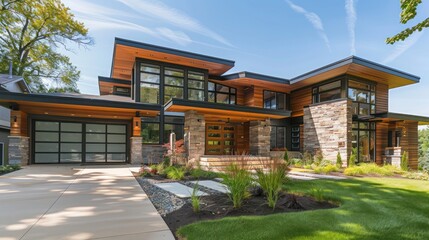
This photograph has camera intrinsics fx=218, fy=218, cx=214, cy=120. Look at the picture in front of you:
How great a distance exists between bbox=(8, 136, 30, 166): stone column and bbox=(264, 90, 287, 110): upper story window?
14.3 m

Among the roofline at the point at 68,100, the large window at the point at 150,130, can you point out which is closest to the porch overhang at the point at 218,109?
the roofline at the point at 68,100

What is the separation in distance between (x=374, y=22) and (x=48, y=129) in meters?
17.6

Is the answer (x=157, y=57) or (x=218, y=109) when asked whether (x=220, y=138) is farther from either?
(x=157, y=57)

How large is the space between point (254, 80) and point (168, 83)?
219 inches

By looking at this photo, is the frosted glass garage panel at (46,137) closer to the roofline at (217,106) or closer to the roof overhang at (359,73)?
the roofline at (217,106)

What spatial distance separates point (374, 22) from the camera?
11.1 meters

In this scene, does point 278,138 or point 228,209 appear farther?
point 278,138

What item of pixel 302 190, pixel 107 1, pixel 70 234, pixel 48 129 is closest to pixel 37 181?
pixel 70 234

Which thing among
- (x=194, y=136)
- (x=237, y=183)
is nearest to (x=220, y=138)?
(x=194, y=136)

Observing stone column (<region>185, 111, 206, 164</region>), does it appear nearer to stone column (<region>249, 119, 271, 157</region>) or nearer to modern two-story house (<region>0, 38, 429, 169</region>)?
modern two-story house (<region>0, 38, 429, 169</region>)

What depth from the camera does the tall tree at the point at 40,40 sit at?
64.2 feet

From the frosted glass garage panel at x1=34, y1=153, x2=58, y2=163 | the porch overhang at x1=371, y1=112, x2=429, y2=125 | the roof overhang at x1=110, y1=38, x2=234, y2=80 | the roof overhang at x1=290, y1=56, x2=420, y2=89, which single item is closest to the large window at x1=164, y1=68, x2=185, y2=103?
the roof overhang at x1=110, y1=38, x2=234, y2=80

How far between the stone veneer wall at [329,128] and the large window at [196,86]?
7102 millimetres

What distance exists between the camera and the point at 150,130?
42.2 ft
